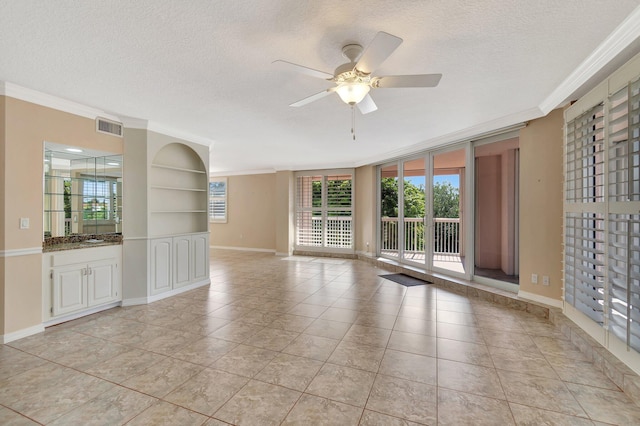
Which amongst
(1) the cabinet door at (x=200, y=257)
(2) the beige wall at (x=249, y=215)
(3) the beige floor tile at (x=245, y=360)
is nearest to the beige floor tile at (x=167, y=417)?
(3) the beige floor tile at (x=245, y=360)

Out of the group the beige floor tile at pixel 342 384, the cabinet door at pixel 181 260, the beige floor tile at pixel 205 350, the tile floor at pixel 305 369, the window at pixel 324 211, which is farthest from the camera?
the window at pixel 324 211

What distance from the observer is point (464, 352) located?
106 inches

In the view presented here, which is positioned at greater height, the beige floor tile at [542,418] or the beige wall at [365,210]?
the beige wall at [365,210]

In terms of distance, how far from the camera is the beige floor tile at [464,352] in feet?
8.38

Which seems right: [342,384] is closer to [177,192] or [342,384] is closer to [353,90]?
[353,90]

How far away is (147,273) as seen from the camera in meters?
4.11

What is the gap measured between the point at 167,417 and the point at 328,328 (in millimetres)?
1755

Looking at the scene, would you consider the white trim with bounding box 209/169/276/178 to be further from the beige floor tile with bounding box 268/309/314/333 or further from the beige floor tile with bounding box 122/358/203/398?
the beige floor tile with bounding box 122/358/203/398

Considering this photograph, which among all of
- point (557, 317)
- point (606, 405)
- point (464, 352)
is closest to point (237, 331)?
point (464, 352)

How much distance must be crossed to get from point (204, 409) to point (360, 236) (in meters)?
6.11

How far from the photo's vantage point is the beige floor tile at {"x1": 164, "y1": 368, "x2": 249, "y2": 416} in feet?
6.50

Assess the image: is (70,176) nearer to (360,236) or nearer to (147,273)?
(147,273)

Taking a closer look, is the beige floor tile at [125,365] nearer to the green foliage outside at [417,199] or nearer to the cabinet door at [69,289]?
the cabinet door at [69,289]

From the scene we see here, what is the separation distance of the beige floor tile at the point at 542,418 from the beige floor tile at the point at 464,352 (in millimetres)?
563
